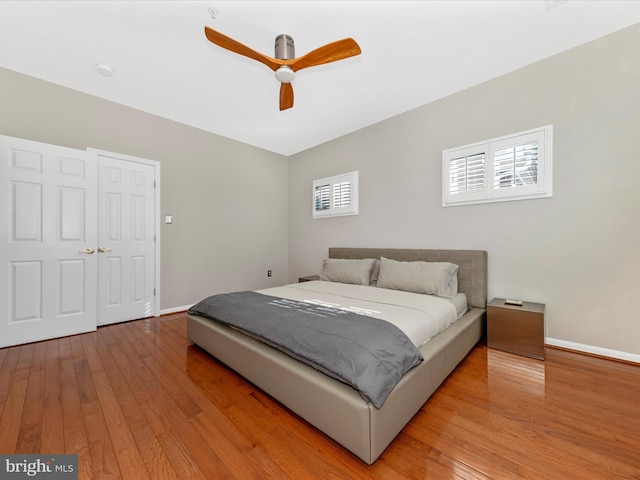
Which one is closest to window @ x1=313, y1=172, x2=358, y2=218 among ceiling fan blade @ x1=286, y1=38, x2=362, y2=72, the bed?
ceiling fan blade @ x1=286, y1=38, x2=362, y2=72

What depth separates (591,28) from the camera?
90.7 inches

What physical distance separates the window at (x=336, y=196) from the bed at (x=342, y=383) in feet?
7.71

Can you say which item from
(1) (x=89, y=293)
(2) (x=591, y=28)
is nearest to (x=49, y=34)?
(1) (x=89, y=293)

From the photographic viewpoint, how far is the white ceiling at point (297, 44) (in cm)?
209

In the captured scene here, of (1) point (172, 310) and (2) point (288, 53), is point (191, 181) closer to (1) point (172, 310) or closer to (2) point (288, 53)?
(1) point (172, 310)

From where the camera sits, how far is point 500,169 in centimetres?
290

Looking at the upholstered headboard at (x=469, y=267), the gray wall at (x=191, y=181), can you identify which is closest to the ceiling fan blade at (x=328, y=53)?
the upholstered headboard at (x=469, y=267)

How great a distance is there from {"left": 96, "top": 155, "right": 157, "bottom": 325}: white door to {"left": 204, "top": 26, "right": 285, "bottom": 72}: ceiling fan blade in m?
2.49

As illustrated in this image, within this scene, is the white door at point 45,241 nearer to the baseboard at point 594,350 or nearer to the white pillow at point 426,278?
the white pillow at point 426,278

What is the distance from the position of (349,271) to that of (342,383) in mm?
2227

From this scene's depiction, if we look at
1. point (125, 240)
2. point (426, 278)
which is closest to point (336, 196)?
point (426, 278)

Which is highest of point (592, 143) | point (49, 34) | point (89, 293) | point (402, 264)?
point (49, 34)

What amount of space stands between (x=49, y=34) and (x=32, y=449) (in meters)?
3.23

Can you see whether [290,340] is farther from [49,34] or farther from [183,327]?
[49,34]
